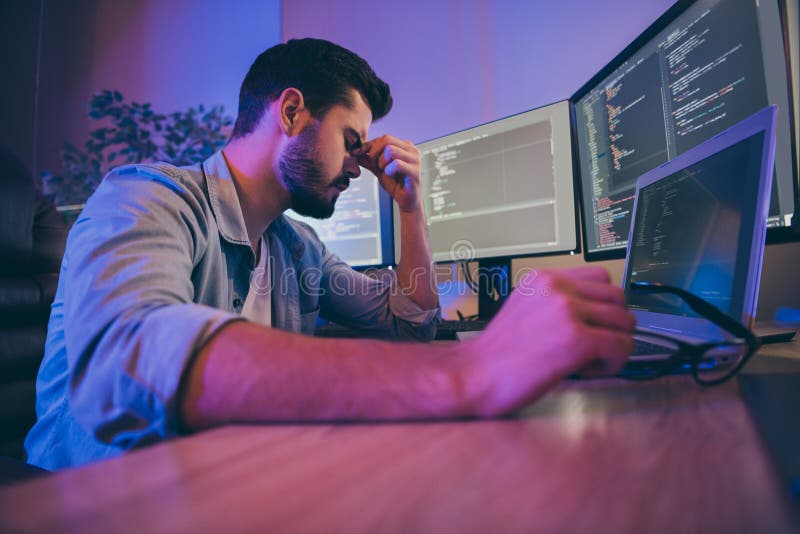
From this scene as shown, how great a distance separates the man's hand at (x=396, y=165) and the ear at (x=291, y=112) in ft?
0.60

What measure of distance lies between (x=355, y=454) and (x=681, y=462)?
194mm

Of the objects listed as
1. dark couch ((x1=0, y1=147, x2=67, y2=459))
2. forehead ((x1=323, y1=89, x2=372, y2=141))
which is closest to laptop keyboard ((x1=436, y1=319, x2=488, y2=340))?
forehead ((x1=323, y1=89, x2=372, y2=141))

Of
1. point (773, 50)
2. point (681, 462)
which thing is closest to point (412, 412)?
point (681, 462)

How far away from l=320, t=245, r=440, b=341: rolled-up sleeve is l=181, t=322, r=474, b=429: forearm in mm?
811

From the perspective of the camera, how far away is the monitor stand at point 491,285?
53.0 inches

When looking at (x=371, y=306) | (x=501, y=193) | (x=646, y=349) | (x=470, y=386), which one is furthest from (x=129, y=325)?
(x=501, y=193)

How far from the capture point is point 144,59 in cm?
265

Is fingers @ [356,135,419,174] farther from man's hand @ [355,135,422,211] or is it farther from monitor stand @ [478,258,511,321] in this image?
monitor stand @ [478,258,511,321]

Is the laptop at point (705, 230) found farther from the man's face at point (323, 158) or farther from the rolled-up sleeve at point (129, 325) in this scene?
the man's face at point (323, 158)

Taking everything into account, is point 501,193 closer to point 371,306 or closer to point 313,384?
point 371,306

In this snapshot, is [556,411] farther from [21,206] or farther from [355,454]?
[21,206]

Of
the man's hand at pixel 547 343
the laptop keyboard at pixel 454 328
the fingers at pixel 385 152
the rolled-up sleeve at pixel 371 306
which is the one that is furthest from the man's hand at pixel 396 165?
the man's hand at pixel 547 343

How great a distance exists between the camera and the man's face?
40.8 inches

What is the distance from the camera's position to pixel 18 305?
873mm
